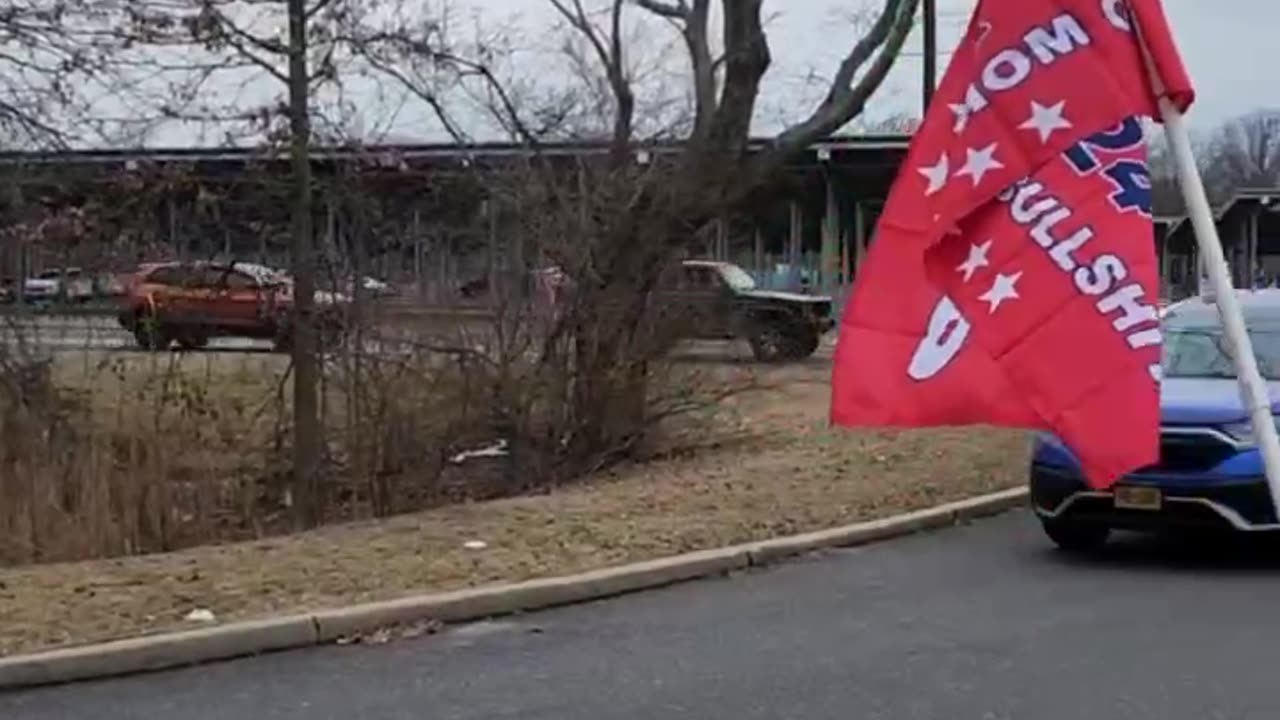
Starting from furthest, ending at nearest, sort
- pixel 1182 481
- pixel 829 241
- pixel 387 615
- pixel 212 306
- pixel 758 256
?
pixel 829 241 < pixel 758 256 < pixel 212 306 < pixel 1182 481 < pixel 387 615

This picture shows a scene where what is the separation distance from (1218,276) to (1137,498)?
681 centimetres

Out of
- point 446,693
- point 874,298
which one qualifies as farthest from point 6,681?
point 874,298

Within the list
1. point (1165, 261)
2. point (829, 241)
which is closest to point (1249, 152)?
point (1165, 261)

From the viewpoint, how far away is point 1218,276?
4449 millimetres

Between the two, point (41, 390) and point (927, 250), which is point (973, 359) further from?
point (41, 390)

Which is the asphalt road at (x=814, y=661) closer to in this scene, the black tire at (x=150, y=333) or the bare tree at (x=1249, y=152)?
the black tire at (x=150, y=333)

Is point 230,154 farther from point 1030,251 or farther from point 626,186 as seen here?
point 1030,251

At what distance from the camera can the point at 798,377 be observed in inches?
975

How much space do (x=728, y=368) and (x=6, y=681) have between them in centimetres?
1007

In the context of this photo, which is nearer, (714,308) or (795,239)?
(714,308)

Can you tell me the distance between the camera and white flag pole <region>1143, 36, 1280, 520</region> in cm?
441

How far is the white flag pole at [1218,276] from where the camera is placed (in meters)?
4.41

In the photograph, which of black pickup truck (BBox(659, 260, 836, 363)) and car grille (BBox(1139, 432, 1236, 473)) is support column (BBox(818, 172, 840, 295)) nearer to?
black pickup truck (BBox(659, 260, 836, 363))

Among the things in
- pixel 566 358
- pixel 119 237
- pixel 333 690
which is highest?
pixel 119 237
